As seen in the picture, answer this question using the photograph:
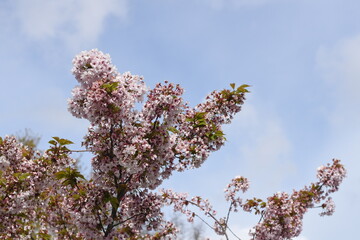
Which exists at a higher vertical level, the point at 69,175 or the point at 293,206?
the point at 293,206

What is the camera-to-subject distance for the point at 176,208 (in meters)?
11.1

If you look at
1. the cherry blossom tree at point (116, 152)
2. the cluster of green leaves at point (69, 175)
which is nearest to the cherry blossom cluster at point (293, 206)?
the cherry blossom tree at point (116, 152)

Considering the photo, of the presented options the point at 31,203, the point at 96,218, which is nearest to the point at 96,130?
the point at 96,218

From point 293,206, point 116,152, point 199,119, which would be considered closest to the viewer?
point 116,152

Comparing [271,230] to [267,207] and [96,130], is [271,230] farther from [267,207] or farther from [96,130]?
[96,130]

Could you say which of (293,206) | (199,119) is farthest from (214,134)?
(293,206)

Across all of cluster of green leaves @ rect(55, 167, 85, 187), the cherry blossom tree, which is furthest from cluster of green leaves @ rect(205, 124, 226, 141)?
cluster of green leaves @ rect(55, 167, 85, 187)

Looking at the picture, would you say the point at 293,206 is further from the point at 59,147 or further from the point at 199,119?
the point at 59,147

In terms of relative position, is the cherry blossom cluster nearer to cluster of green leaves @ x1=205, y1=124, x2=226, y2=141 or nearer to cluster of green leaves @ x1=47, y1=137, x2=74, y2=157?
cluster of green leaves @ x1=205, y1=124, x2=226, y2=141

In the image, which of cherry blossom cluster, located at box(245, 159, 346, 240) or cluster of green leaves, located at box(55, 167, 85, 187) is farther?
cherry blossom cluster, located at box(245, 159, 346, 240)

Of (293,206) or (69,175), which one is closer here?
(69,175)

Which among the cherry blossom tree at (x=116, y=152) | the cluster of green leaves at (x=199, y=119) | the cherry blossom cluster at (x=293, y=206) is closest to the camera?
the cherry blossom tree at (x=116, y=152)

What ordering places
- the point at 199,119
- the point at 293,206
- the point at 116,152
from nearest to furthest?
the point at 116,152 < the point at 199,119 < the point at 293,206

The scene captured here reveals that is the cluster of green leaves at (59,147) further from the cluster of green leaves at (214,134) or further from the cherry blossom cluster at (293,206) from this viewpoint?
the cherry blossom cluster at (293,206)
